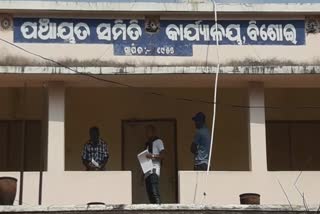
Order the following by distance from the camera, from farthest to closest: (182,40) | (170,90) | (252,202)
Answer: (170,90), (182,40), (252,202)

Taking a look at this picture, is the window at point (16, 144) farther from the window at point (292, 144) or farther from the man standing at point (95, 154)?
the window at point (292, 144)

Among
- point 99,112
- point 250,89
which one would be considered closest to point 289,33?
point 250,89

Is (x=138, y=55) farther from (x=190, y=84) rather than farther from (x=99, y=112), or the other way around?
(x=99, y=112)

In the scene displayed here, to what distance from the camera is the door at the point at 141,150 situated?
57.1 ft

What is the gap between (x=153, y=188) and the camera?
1520 centimetres

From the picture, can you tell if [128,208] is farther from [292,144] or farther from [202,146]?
[292,144]

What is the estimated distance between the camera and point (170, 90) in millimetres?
17328

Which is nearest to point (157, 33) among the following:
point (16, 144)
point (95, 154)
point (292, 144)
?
point (95, 154)

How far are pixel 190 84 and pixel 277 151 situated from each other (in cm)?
269

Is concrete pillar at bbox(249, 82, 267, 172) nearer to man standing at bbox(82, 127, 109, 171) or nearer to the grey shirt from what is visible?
the grey shirt

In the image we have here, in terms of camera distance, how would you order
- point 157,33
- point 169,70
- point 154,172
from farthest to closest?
point 157,33, point 169,70, point 154,172

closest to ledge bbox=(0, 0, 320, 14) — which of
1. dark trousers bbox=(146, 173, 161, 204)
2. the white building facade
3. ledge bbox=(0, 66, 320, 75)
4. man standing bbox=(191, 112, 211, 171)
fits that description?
the white building facade

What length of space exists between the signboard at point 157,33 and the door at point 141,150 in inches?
91.5

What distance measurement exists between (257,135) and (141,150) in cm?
268
